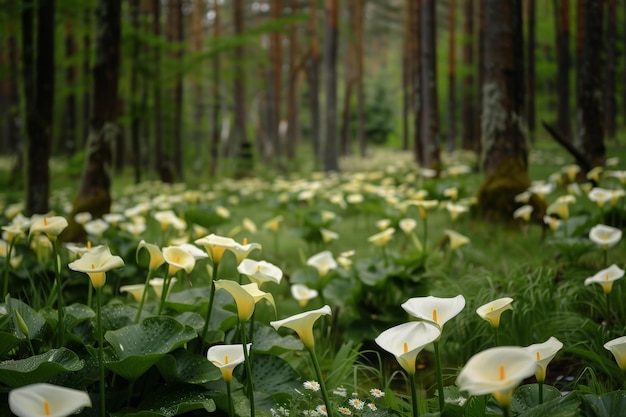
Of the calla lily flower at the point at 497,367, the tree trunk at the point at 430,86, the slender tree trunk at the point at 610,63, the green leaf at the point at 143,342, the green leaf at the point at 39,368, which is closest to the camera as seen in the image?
the calla lily flower at the point at 497,367

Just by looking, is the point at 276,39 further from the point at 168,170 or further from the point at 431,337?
the point at 431,337

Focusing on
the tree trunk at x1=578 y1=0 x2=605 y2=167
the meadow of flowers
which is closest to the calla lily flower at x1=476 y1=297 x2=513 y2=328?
the meadow of flowers

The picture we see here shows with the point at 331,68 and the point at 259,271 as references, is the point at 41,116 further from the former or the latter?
the point at 331,68

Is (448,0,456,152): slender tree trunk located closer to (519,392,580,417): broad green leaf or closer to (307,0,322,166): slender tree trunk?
(307,0,322,166): slender tree trunk

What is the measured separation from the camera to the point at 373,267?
3283 mm

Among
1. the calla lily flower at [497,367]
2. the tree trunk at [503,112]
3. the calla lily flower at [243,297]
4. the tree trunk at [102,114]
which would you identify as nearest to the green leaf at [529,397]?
the calla lily flower at [497,367]

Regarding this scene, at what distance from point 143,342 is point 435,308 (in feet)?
3.22

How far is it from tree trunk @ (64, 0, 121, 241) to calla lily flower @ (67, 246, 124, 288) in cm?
379

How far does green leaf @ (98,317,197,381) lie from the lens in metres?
1.63

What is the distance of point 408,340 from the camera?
4.49 ft

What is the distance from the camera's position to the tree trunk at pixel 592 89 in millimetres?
6812

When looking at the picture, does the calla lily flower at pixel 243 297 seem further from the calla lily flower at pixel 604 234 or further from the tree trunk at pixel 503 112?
the tree trunk at pixel 503 112

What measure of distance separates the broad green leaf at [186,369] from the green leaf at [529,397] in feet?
3.03

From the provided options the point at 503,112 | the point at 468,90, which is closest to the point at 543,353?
the point at 503,112
